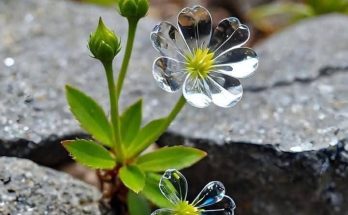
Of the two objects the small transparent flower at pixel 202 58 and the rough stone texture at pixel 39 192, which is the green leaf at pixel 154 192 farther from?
the small transparent flower at pixel 202 58

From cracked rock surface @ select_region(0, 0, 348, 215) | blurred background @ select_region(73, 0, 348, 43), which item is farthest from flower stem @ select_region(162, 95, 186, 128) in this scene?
blurred background @ select_region(73, 0, 348, 43)

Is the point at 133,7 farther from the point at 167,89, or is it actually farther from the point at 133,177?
the point at 133,177

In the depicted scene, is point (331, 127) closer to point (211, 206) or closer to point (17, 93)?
point (211, 206)

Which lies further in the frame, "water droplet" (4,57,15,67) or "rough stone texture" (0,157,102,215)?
"water droplet" (4,57,15,67)

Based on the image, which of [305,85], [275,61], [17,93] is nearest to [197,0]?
[275,61]

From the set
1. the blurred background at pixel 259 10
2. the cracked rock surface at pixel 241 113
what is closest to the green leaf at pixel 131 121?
the cracked rock surface at pixel 241 113

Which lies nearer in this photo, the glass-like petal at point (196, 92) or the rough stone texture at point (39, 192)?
the glass-like petal at point (196, 92)

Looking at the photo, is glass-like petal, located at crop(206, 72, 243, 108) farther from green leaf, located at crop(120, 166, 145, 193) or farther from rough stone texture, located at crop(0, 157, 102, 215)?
rough stone texture, located at crop(0, 157, 102, 215)
